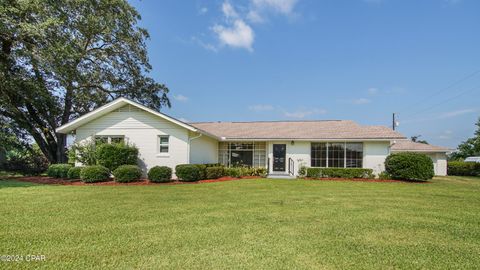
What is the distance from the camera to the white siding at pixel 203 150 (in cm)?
1594

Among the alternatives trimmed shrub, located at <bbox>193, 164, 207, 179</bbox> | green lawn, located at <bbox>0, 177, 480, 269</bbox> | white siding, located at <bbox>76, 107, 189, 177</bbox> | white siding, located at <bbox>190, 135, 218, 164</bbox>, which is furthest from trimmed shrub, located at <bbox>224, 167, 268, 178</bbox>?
green lawn, located at <bbox>0, 177, 480, 269</bbox>

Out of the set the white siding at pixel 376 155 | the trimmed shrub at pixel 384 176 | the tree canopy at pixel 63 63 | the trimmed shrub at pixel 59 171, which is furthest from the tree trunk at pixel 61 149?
the trimmed shrub at pixel 384 176

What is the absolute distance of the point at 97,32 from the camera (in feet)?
66.0

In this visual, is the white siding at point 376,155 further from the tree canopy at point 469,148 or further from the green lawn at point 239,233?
the tree canopy at point 469,148

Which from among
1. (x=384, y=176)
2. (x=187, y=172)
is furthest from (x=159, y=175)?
(x=384, y=176)

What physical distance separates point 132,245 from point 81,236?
122 centimetres

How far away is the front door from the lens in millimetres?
18266

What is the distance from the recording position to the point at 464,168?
86.8 ft

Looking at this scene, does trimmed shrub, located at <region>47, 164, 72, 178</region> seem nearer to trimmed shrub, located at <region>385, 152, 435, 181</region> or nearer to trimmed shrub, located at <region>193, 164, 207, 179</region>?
trimmed shrub, located at <region>193, 164, 207, 179</region>

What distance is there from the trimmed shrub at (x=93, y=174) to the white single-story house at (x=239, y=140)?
2350 millimetres

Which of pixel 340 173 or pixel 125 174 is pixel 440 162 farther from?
pixel 125 174

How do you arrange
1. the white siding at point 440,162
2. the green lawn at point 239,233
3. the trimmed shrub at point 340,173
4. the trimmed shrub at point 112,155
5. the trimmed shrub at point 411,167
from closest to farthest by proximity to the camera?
the green lawn at point 239,233
the trimmed shrub at point 112,155
the trimmed shrub at point 411,167
the trimmed shrub at point 340,173
the white siding at point 440,162

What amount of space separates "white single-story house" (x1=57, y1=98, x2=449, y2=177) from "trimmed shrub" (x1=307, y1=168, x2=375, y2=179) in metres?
0.79

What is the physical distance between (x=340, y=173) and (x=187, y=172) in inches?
366
